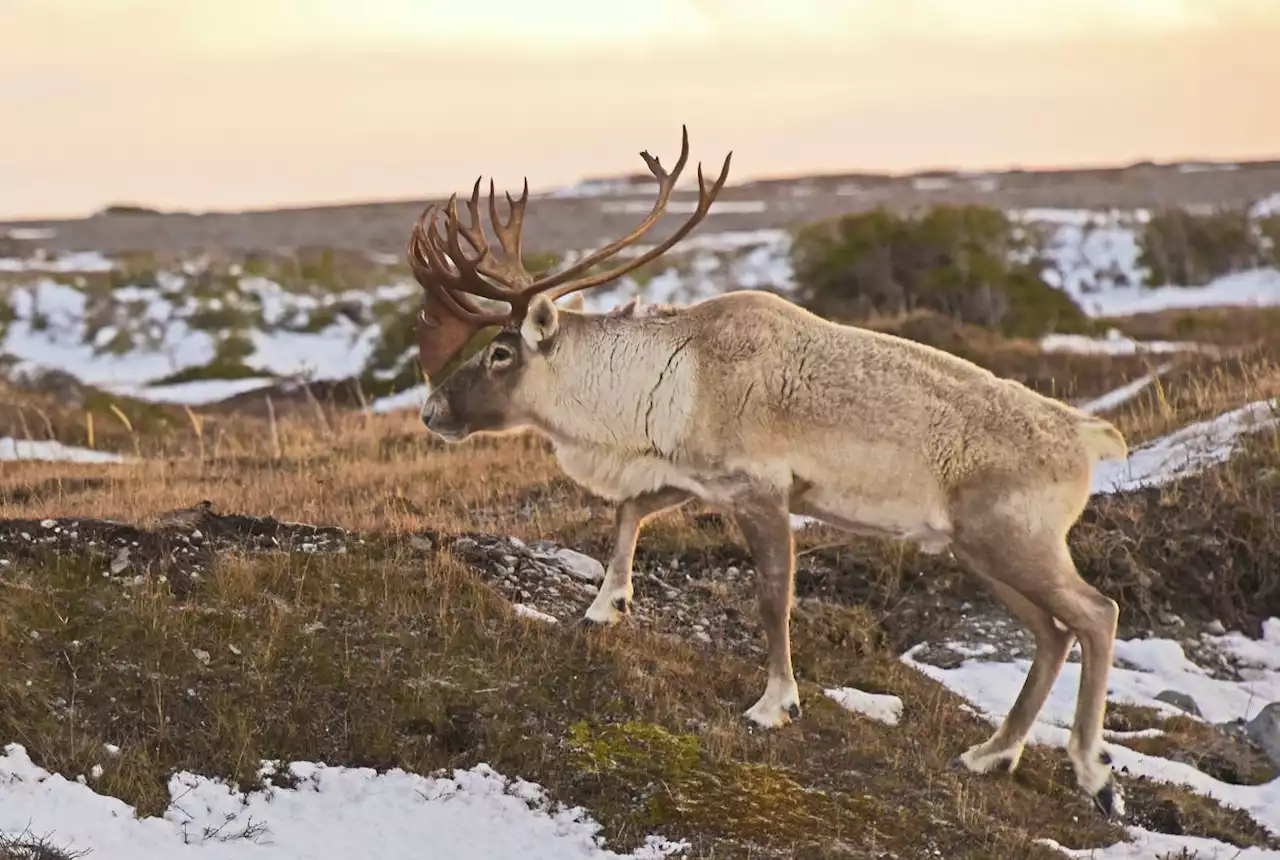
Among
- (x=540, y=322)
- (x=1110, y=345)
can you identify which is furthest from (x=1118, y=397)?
(x=540, y=322)

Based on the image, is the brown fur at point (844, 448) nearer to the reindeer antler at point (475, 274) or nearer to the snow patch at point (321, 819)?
the reindeer antler at point (475, 274)

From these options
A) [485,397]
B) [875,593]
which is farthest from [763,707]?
[875,593]

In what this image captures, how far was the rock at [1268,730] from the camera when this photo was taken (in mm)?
8148

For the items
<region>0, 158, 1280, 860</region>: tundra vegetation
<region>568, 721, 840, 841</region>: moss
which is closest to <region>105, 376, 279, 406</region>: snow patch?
<region>0, 158, 1280, 860</region>: tundra vegetation

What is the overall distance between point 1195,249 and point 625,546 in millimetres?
35412

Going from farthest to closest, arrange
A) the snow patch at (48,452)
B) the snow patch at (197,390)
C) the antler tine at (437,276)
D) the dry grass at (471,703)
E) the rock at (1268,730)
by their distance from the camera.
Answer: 1. the snow patch at (197,390)
2. the snow patch at (48,452)
3. the rock at (1268,730)
4. the antler tine at (437,276)
5. the dry grass at (471,703)

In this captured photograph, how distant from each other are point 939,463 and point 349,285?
33521mm

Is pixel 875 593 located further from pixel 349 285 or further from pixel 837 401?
pixel 349 285

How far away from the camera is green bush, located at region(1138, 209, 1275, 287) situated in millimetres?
38219

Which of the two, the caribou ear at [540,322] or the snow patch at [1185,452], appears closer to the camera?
the caribou ear at [540,322]

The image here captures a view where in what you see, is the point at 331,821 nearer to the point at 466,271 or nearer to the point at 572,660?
the point at 572,660

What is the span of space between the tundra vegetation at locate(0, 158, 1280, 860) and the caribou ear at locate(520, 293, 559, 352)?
0.37ft

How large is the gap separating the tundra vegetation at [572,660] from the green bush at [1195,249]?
29983 millimetres

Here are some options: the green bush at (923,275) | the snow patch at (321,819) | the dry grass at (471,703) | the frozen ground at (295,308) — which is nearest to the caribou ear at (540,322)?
the dry grass at (471,703)
